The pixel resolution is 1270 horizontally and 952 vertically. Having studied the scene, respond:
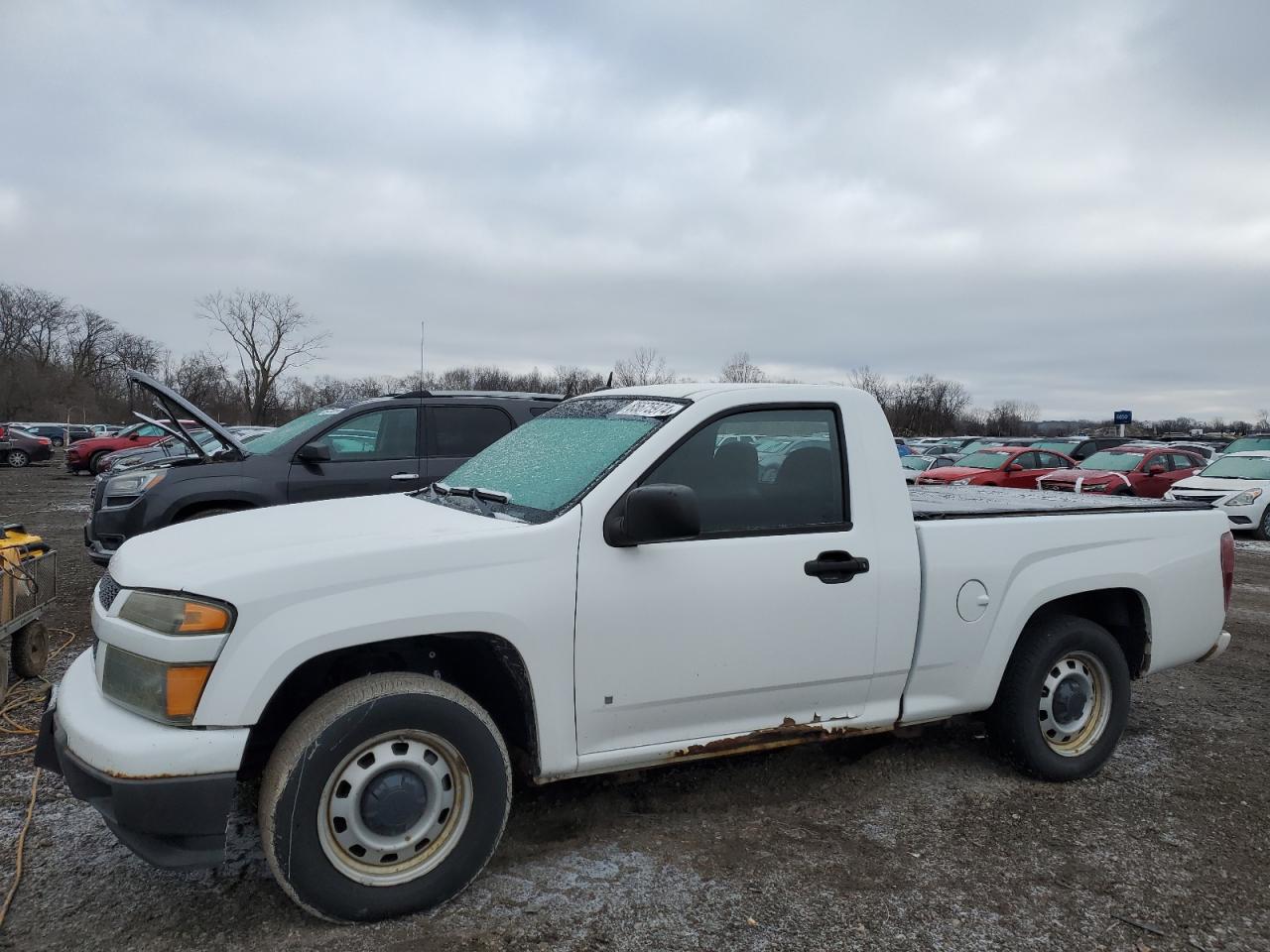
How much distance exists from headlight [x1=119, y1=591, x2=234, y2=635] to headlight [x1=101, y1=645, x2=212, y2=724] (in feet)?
0.33

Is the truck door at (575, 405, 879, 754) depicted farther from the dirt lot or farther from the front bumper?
the front bumper

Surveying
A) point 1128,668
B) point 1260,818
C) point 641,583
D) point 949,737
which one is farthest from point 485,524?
point 1260,818

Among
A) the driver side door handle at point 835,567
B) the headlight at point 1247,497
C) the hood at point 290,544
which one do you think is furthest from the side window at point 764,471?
the headlight at point 1247,497

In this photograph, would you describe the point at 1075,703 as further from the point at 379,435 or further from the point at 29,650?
the point at 379,435

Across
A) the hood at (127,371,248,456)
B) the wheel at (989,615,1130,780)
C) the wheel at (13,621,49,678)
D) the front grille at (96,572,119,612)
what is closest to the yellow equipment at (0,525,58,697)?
the wheel at (13,621,49,678)

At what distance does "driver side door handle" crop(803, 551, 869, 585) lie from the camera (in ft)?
11.2

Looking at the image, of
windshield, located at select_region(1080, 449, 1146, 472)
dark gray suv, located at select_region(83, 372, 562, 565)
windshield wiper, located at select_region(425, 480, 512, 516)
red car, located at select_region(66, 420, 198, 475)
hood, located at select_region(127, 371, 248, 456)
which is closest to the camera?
windshield wiper, located at select_region(425, 480, 512, 516)

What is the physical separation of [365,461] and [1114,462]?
16.3 metres

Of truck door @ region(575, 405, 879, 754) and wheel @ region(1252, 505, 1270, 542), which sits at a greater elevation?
truck door @ region(575, 405, 879, 754)

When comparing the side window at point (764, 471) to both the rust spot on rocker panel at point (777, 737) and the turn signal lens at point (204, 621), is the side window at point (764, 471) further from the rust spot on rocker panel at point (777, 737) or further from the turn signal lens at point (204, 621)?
the turn signal lens at point (204, 621)

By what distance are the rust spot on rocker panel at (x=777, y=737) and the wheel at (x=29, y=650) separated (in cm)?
427

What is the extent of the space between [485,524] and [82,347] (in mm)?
95438

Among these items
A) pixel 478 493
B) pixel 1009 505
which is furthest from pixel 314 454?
pixel 1009 505

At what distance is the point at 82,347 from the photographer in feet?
270
